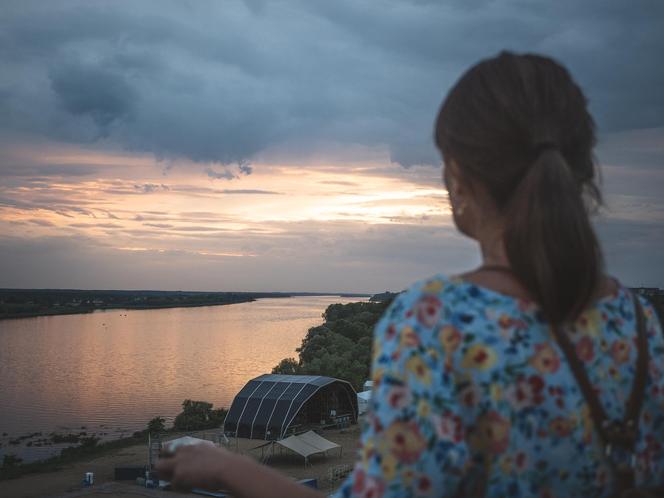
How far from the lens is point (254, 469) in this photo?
123 centimetres

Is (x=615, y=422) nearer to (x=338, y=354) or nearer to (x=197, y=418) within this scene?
(x=197, y=418)

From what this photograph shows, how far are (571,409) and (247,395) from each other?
108 feet

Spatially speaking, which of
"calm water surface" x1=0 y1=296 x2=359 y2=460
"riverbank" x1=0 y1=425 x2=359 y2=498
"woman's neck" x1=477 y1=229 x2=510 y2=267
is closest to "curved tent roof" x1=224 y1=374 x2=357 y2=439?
"riverbank" x1=0 y1=425 x2=359 y2=498

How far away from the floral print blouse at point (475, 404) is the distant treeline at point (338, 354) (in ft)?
138

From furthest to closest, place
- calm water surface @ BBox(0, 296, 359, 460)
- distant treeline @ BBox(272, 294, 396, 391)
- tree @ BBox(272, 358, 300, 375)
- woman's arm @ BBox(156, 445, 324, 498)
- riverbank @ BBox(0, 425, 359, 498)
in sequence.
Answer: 1. distant treeline @ BBox(272, 294, 396, 391)
2. tree @ BBox(272, 358, 300, 375)
3. calm water surface @ BBox(0, 296, 359, 460)
4. riverbank @ BBox(0, 425, 359, 498)
5. woman's arm @ BBox(156, 445, 324, 498)

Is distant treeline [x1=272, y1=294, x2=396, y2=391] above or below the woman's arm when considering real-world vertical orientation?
below

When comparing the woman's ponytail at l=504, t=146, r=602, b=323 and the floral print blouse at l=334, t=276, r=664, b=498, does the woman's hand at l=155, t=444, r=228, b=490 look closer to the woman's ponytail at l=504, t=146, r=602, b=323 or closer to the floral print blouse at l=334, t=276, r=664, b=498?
the floral print blouse at l=334, t=276, r=664, b=498

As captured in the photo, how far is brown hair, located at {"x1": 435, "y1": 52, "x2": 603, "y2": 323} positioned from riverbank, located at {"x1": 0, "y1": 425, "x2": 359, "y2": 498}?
2335 centimetres

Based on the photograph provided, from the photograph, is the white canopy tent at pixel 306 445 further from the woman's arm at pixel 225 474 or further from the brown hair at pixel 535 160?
the brown hair at pixel 535 160

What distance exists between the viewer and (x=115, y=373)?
5769cm

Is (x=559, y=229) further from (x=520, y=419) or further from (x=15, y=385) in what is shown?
(x=15, y=385)

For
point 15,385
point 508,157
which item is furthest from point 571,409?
point 15,385

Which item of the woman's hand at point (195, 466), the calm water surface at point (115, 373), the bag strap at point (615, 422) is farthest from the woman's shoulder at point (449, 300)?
the calm water surface at point (115, 373)

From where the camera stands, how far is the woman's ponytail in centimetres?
119
